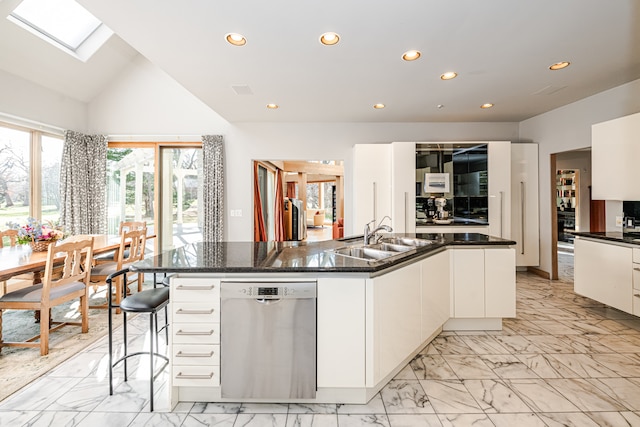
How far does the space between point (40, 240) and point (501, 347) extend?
4.47 metres

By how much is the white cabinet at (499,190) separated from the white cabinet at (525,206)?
0.39m

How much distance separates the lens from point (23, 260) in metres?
2.60

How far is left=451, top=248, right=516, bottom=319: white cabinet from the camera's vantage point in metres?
2.79

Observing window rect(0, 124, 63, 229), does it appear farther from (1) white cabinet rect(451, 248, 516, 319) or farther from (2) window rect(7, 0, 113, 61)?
(1) white cabinet rect(451, 248, 516, 319)

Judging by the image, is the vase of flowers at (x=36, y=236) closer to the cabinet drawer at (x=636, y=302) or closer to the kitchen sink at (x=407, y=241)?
the kitchen sink at (x=407, y=241)

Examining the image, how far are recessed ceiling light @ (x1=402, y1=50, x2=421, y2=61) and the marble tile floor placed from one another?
260cm

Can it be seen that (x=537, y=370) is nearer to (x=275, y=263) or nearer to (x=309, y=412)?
(x=309, y=412)

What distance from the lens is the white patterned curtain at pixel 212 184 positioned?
500 cm

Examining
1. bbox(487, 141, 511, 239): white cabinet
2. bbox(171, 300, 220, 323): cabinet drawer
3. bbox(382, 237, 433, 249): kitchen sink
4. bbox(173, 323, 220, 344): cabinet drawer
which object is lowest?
bbox(173, 323, 220, 344): cabinet drawer

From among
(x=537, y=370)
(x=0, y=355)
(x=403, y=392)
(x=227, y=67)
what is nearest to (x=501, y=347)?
(x=537, y=370)

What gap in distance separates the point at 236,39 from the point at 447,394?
3060 mm

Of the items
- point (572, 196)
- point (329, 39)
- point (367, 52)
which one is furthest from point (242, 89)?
point (572, 196)

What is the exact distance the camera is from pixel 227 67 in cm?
298

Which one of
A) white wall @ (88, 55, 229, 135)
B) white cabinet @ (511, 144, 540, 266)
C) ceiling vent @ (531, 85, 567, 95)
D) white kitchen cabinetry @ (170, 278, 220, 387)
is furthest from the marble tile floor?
white wall @ (88, 55, 229, 135)
